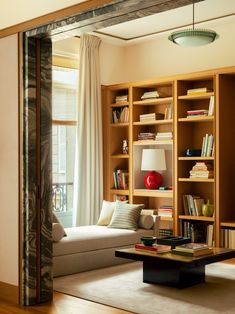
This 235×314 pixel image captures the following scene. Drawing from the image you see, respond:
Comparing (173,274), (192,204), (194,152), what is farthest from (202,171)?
(173,274)

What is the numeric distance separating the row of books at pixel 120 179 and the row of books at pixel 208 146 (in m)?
1.42

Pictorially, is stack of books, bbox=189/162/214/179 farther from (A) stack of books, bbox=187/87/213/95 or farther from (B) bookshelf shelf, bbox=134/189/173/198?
(A) stack of books, bbox=187/87/213/95

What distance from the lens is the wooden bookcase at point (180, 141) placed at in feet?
22.2

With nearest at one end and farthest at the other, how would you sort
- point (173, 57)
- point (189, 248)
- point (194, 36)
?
point (189, 248) < point (194, 36) < point (173, 57)

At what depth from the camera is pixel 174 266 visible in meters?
4.91

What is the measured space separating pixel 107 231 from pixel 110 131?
2.12 meters

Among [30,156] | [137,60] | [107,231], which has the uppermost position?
[137,60]

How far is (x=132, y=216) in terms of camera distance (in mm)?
6594

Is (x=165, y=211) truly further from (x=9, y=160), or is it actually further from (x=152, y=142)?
(x=9, y=160)

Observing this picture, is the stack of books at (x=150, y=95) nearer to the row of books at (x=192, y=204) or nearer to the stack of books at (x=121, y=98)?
the stack of books at (x=121, y=98)

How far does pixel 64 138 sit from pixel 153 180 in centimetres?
147

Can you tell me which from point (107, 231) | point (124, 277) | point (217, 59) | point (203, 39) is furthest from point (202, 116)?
point (124, 277)

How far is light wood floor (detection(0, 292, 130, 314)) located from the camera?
4.14 meters

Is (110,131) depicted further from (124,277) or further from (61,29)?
(61,29)
